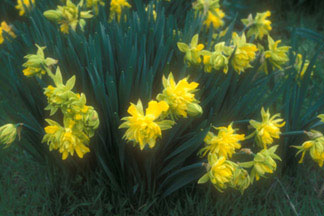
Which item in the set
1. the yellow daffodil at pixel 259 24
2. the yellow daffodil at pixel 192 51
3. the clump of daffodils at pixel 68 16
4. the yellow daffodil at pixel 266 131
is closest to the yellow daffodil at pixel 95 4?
the clump of daffodils at pixel 68 16

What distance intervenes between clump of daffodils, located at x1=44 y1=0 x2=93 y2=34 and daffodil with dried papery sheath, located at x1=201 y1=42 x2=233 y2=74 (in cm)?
65

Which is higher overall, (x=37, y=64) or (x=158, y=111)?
(x=37, y=64)

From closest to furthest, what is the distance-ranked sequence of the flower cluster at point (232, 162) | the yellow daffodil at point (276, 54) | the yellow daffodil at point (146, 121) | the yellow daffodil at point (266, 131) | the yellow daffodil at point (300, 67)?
the yellow daffodil at point (146, 121) < the flower cluster at point (232, 162) < the yellow daffodil at point (266, 131) < the yellow daffodil at point (276, 54) < the yellow daffodil at point (300, 67)

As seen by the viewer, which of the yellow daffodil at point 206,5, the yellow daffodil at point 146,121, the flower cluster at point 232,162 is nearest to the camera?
the yellow daffodil at point 146,121

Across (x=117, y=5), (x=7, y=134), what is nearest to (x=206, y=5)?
(x=117, y=5)

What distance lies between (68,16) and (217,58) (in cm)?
81

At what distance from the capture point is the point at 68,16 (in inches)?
71.1

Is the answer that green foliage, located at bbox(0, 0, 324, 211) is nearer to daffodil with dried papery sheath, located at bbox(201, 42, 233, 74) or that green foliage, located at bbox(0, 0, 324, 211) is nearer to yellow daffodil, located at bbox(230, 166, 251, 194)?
daffodil with dried papery sheath, located at bbox(201, 42, 233, 74)

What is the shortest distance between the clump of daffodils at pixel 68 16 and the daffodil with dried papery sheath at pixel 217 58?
0.65 m

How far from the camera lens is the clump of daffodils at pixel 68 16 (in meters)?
1.79

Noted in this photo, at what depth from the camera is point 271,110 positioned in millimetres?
1939

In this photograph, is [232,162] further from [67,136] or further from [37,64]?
[37,64]

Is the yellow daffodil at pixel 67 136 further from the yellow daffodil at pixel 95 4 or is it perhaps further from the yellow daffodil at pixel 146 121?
the yellow daffodil at pixel 95 4

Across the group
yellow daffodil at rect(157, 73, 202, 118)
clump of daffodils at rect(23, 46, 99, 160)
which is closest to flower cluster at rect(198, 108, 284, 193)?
yellow daffodil at rect(157, 73, 202, 118)
